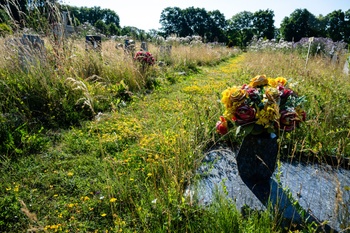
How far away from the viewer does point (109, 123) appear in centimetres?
367

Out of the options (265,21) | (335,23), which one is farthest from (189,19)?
(335,23)

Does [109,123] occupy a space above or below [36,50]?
below

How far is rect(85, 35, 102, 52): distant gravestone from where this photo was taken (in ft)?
19.1

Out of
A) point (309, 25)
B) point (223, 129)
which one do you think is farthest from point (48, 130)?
point (309, 25)

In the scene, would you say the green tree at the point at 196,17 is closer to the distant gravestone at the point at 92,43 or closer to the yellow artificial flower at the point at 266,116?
the distant gravestone at the point at 92,43

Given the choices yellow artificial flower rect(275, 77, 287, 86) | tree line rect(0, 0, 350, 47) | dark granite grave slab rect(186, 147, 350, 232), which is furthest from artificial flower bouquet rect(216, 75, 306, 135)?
tree line rect(0, 0, 350, 47)

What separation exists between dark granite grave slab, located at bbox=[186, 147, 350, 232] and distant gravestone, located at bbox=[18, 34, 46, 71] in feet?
11.0

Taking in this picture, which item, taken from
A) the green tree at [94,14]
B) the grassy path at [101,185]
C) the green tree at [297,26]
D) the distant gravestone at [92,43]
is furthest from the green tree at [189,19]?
the grassy path at [101,185]

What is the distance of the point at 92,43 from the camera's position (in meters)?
6.14

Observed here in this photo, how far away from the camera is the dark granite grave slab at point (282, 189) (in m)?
1.77

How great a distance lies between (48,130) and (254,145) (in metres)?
2.78

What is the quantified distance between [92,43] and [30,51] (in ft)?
7.62

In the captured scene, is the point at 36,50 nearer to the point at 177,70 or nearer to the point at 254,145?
the point at 254,145

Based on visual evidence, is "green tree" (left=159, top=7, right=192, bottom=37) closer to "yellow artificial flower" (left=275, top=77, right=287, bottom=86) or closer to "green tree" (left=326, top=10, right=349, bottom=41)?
"green tree" (left=326, top=10, right=349, bottom=41)
